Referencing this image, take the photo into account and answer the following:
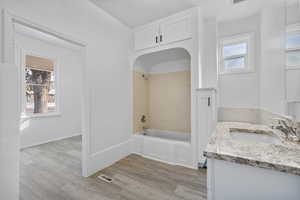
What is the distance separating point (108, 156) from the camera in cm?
217

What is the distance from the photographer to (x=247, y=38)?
7.36ft

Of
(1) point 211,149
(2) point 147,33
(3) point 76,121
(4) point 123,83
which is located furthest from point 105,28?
(3) point 76,121

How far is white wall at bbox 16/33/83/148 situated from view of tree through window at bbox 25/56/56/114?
6.7 inches

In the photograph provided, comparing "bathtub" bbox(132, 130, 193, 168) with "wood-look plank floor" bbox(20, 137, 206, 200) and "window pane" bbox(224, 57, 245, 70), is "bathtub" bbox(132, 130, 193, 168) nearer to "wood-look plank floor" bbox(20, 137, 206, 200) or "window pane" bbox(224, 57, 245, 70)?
"wood-look plank floor" bbox(20, 137, 206, 200)

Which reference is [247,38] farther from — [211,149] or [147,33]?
[211,149]

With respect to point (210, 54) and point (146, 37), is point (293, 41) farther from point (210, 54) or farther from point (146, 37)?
point (146, 37)

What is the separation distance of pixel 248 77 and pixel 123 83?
2348 millimetres

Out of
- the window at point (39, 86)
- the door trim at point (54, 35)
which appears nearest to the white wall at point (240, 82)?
the door trim at point (54, 35)

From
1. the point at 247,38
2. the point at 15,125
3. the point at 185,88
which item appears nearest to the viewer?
the point at 15,125

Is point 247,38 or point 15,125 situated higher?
point 247,38

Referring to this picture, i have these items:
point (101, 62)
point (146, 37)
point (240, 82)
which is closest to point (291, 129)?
point (240, 82)

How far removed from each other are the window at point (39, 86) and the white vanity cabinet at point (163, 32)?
2.71m

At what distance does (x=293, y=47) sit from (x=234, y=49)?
1.76 meters

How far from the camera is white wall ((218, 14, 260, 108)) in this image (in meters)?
2.16
